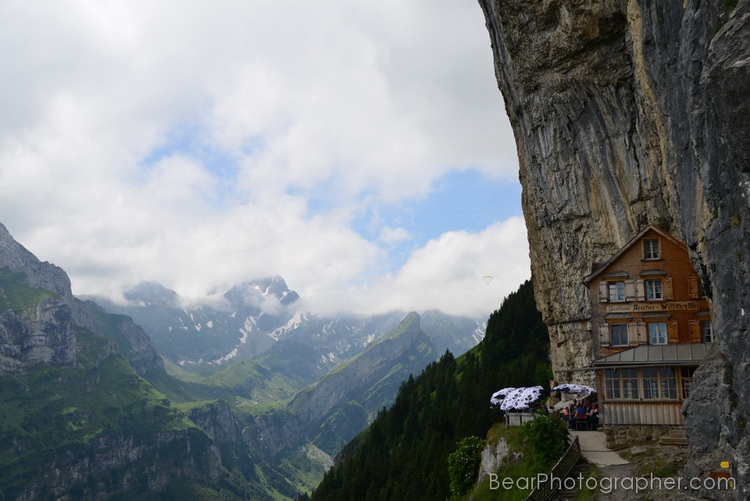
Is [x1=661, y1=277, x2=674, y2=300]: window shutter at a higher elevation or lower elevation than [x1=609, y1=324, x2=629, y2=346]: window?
higher

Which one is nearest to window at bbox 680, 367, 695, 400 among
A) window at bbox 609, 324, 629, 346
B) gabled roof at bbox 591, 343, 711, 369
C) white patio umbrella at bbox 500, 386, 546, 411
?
gabled roof at bbox 591, 343, 711, 369

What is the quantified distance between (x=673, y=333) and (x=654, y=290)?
3.14 meters

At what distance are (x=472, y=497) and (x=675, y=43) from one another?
2532 cm

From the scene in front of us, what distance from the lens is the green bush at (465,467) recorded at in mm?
37719

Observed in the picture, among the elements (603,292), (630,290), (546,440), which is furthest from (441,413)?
(546,440)

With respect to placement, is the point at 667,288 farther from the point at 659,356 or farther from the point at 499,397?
the point at 499,397

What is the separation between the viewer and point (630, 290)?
41.2 metres

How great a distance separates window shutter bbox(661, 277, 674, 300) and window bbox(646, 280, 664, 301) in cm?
15

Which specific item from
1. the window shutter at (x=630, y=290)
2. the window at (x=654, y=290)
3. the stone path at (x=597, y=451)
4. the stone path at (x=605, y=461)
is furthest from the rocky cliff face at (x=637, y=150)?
the stone path at (x=597, y=451)

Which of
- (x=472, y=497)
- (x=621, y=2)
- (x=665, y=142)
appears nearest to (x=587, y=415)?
(x=472, y=497)

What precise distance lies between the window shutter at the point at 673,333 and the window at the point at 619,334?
268 cm

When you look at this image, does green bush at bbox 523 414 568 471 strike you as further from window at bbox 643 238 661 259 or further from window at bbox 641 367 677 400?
window at bbox 643 238 661 259

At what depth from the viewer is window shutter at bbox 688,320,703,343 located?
3912 centimetres

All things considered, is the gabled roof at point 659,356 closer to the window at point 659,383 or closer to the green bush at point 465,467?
the window at point 659,383
